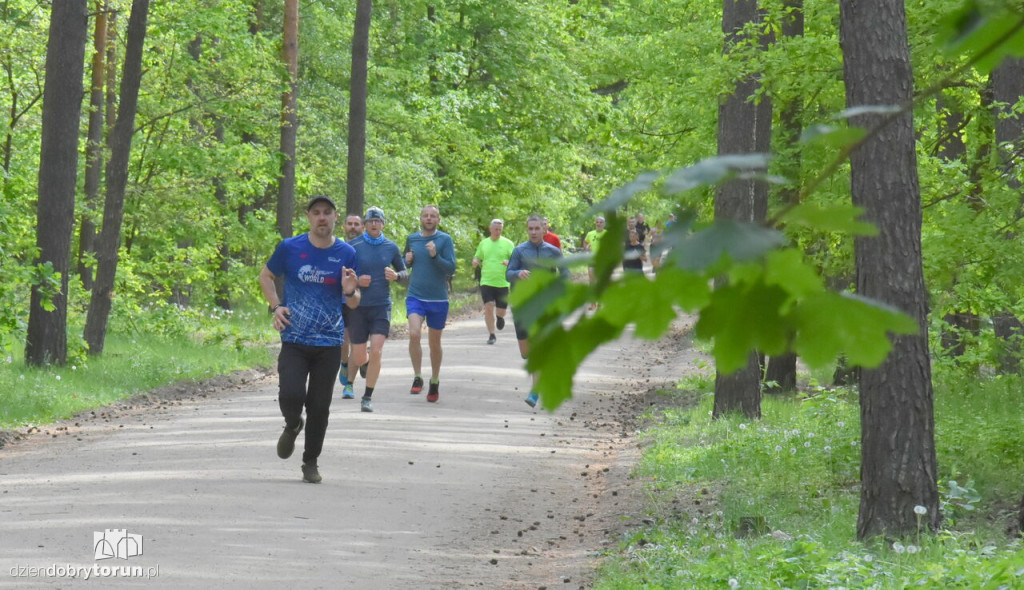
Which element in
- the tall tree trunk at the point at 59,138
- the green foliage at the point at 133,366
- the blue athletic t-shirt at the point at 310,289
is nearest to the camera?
the blue athletic t-shirt at the point at 310,289

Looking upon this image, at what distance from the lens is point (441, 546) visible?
27.8 ft

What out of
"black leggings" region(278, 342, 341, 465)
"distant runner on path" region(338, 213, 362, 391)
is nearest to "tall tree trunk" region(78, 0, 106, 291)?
"distant runner on path" region(338, 213, 362, 391)

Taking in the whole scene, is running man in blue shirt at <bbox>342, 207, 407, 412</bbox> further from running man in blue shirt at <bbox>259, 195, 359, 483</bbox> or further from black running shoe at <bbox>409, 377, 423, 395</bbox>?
running man in blue shirt at <bbox>259, 195, 359, 483</bbox>

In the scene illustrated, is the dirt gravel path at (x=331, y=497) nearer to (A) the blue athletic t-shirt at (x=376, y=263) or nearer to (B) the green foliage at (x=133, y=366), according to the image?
(B) the green foliage at (x=133, y=366)

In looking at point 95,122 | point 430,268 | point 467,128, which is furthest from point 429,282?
point 467,128

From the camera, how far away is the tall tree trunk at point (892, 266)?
7641mm

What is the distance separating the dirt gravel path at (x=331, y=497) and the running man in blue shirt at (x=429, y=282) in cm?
85

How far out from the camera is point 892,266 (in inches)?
301

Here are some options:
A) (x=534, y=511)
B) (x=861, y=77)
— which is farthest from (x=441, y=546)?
(x=861, y=77)

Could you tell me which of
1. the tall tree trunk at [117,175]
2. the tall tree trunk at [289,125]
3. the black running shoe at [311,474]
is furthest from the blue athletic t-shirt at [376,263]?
the tall tree trunk at [289,125]

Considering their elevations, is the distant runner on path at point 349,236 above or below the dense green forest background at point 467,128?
below

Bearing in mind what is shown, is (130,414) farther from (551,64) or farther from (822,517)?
(551,64)

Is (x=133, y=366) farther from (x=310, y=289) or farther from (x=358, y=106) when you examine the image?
(x=358, y=106)

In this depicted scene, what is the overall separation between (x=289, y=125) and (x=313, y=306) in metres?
18.7
